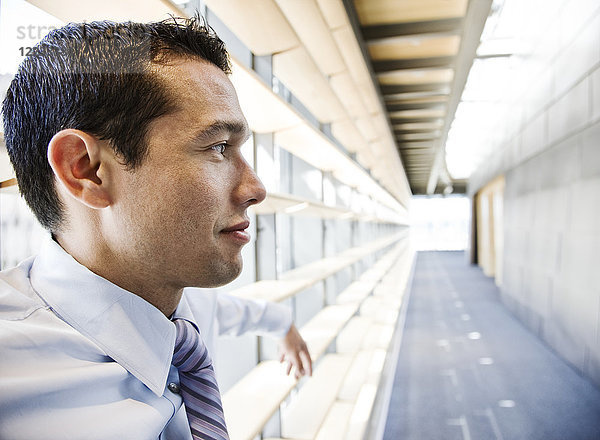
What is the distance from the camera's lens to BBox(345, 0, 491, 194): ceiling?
3385mm

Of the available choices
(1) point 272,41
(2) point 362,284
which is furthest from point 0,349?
(2) point 362,284

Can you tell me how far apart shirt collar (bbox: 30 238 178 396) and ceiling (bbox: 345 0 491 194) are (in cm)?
272

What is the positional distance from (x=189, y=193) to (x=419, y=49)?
13.8ft

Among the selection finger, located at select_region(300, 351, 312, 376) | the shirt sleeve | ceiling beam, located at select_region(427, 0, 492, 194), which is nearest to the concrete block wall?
ceiling beam, located at select_region(427, 0, 492, 194)

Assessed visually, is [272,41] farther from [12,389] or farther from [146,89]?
[12,389]

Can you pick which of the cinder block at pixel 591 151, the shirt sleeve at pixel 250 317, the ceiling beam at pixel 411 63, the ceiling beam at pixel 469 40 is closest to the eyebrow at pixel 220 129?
the shirt sleeve at pixel 250 317

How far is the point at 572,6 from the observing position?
374 centimetres

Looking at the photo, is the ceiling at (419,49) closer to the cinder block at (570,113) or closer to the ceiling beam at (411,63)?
the ceiling beam at (411,63)

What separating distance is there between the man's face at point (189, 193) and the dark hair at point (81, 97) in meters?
0.03

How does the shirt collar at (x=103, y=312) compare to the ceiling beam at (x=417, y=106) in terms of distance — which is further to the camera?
the ceiling beam at (x=417, y=106)

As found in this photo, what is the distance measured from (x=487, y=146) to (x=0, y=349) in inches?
391

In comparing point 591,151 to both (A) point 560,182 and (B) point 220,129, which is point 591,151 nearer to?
(A) point 560,182

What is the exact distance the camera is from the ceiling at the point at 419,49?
338 centimetres

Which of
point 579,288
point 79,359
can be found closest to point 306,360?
point 79,359
